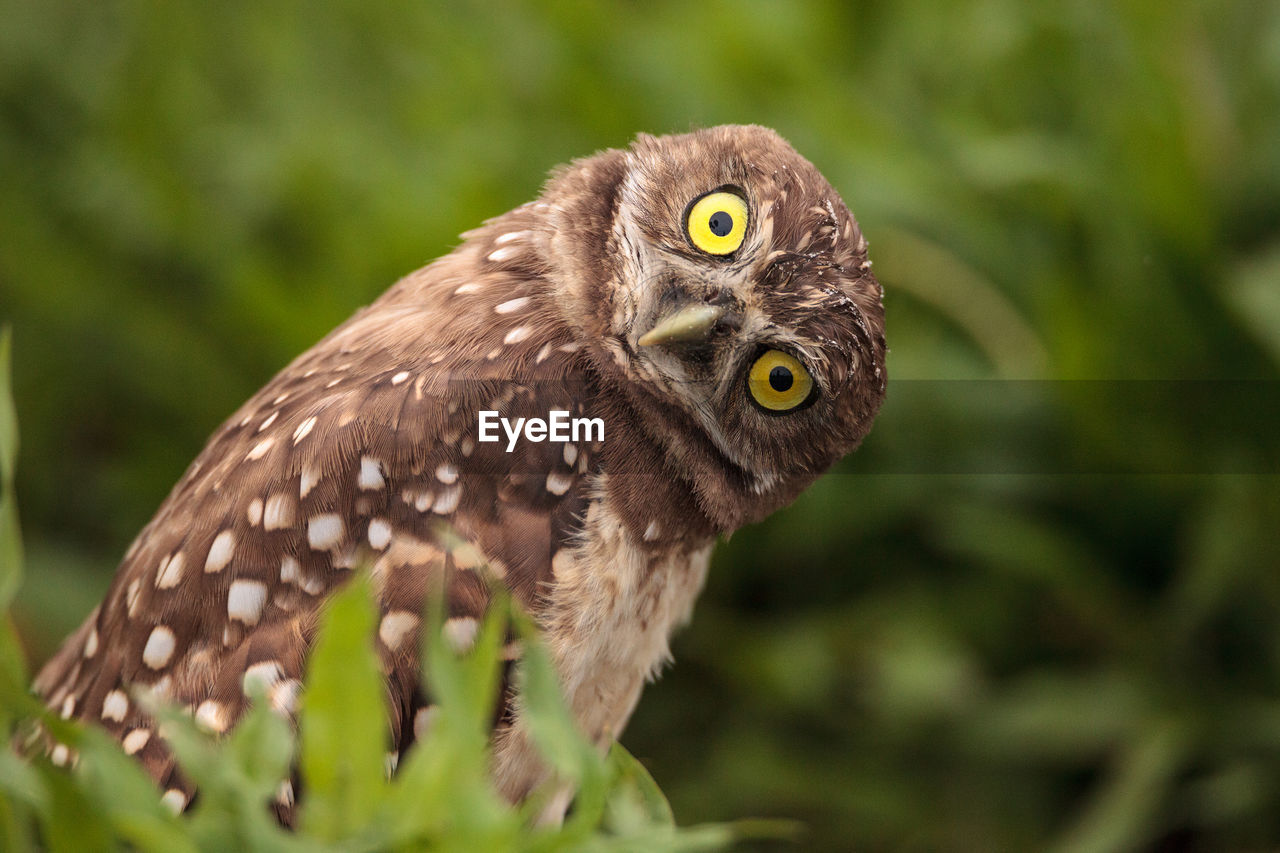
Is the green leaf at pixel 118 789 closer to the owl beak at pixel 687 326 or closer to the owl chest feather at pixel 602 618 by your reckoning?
the owl chest feather at pixel 602 618

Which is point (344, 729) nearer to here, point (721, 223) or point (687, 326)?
point (687, 326)

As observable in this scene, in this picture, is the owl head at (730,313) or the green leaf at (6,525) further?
the owl head at (730,313)

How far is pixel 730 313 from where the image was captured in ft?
4.96

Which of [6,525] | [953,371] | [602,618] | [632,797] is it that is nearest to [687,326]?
[602,618]

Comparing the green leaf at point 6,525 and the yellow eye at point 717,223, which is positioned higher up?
the yellow eye at point 717,223

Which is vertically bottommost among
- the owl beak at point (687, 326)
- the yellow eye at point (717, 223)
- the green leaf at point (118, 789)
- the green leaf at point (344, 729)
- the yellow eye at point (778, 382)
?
the green leaf at point (118, 789)

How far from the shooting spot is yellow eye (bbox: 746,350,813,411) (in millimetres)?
1527

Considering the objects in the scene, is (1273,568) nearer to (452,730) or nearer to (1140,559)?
(1140,559)

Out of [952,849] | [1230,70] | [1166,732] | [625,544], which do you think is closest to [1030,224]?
[1230,70]

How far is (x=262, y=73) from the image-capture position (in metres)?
4.11

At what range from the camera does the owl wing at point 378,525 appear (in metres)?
1.51

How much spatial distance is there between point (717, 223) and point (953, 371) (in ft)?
5.95

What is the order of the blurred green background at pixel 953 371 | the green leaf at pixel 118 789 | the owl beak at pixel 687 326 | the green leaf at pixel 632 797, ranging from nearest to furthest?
the green leaf at pixel 118 789
the green leaf at pixel 632 797
the owl beak at pixel 687 326
the blurred green background at pixel 953 371

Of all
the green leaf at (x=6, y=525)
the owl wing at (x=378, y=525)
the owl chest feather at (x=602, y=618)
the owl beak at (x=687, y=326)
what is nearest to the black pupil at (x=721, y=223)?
the owl beak at (x=687, y=326)
